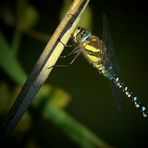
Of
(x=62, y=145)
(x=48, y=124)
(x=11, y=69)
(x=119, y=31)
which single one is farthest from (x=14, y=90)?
(x=119, y=31)

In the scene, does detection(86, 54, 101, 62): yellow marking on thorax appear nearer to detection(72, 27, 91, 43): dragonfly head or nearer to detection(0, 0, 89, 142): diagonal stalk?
detection(72, 27, 91, 43): dragonfly head

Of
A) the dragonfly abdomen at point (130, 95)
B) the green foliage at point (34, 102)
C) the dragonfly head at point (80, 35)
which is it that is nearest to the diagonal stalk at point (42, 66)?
the dragonfly head at point (80, 35)

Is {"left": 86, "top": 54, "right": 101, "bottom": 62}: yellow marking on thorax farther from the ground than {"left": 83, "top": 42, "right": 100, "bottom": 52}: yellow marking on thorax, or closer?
closer

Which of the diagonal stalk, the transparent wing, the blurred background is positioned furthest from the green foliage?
the diagonal stalk

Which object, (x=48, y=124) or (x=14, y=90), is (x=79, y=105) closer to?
(x=48, y=124)

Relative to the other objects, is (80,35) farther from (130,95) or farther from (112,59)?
(130,95)

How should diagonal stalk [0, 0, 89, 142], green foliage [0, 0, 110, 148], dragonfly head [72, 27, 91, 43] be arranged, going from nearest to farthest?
diagonal stalk [0, 0, 89, 142]
dragonfly head [72, 27, 91, 43]
green foliage [0, 0, 110, 148]

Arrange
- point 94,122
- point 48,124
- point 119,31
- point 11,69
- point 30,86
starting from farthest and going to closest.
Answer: point 119,31, point 94,122, point 48,124, point 11,69, point 30,86
